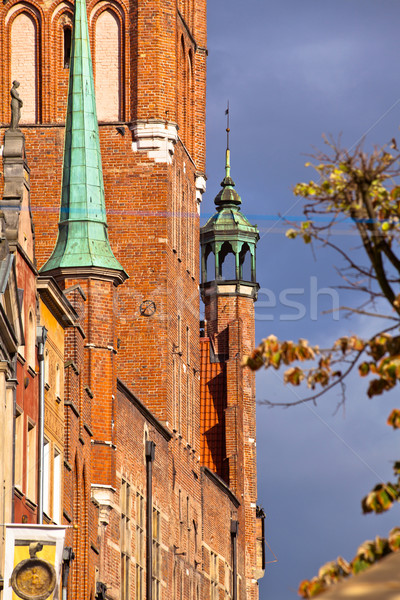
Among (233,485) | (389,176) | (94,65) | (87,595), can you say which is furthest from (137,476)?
(389,176)

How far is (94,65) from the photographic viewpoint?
46.6 meters

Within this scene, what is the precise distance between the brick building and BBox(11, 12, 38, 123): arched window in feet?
0.12

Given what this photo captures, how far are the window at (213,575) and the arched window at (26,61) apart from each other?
14654mm

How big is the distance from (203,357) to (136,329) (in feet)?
52.6

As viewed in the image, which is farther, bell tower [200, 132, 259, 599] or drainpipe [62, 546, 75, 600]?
bell tower [200, 132, 259, 599]

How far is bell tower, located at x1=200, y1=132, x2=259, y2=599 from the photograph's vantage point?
58688 mm

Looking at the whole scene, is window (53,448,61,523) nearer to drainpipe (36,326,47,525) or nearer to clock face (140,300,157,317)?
drainpipe (36,326,47,525)

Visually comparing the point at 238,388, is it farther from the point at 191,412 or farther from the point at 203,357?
the point at 191,412

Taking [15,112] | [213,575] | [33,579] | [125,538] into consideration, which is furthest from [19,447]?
[213,575]

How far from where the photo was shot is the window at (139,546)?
41.2 metres

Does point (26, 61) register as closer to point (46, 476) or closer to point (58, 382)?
point (58, 382)

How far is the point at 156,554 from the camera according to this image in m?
43.5

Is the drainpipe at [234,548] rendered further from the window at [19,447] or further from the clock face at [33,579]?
the clock face at [33,579]

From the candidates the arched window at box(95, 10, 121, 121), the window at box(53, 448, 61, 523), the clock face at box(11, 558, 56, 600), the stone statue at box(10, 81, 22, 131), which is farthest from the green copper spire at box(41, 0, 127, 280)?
the clock face at box(11, 558, 56, 600)
